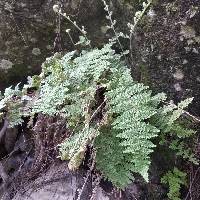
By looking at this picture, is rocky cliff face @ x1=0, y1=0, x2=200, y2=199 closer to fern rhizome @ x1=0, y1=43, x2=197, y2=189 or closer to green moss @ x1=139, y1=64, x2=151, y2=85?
green moss @ x1=139, y1=64, x2=151, y2=85

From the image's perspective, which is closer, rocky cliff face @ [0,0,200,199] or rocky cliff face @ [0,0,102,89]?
rocky cliff face @ [0,0,200,199]

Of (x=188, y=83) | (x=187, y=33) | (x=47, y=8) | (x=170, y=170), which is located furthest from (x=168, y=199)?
(x=47, y=8)

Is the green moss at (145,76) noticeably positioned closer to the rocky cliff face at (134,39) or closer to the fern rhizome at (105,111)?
the rocky cliff face at (134,39)

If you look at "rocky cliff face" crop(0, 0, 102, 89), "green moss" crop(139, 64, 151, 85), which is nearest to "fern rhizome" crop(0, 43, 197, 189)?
"green moss" crop(139, 64, 151, 85)

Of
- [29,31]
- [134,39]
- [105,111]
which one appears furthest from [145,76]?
[29,31]

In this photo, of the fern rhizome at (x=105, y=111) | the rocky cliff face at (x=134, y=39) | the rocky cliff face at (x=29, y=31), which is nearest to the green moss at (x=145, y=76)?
the rocky cliff face at (x=134, y=39)

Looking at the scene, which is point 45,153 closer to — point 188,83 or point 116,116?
point 116,116

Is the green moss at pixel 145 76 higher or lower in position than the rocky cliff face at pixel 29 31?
lower

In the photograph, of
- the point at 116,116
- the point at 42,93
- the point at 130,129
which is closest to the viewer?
the point at 130,129
